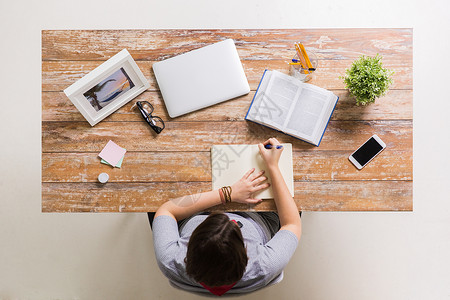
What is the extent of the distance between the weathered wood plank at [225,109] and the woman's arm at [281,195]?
0.57ft

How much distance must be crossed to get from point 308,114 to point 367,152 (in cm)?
27

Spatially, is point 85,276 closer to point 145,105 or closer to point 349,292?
point 145,105

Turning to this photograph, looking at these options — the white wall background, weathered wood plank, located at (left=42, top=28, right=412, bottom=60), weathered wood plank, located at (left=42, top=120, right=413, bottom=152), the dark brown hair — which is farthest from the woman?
the white wall background

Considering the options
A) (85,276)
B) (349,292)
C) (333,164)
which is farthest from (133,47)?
(349,292)

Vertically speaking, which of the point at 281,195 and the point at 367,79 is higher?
the point at 367,79

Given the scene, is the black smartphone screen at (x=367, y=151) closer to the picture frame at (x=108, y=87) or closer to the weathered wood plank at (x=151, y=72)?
the weathered wood plank at (x=151, y=72)

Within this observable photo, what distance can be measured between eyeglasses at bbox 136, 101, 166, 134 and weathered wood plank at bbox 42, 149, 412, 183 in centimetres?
10

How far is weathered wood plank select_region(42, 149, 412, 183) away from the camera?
1180mm

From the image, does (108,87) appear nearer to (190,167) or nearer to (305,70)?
(190,167)

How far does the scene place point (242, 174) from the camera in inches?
45.9

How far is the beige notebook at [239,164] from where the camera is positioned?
1.17m

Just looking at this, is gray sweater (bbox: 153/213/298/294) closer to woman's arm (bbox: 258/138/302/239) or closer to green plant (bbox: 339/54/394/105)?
woman's arm (bbox: 258/138/302/239)

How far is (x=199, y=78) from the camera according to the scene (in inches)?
45.3

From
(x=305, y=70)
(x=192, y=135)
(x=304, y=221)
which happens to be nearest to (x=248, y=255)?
(x=192, y=135)
